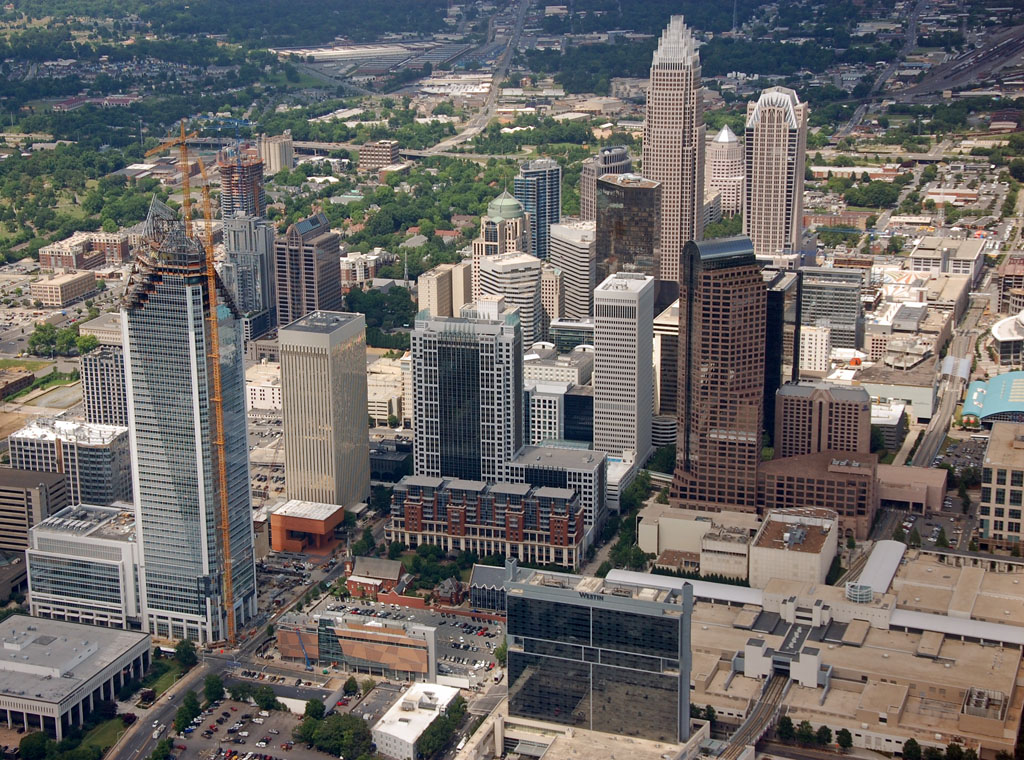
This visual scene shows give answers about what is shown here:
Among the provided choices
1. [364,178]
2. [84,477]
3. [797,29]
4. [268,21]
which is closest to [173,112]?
[364,178]

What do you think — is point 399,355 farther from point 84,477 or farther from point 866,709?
point 866,709

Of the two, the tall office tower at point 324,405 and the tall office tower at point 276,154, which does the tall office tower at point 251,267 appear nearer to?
the tall office tower at point 324,405

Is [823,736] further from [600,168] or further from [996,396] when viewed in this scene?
[600,168]

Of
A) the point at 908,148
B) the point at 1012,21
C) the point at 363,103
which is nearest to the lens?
the point at 908,148

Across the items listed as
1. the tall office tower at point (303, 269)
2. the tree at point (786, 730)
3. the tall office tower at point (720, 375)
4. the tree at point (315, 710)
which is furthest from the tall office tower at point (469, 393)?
the tall office tower at point (303, 269)

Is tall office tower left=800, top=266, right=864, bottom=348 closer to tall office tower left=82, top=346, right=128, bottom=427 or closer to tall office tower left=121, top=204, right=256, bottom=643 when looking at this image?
tall office tower left=82, top=346, right=128, bottom=427

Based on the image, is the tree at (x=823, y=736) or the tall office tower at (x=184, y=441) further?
the tall office tower at (x=184, y=441)
